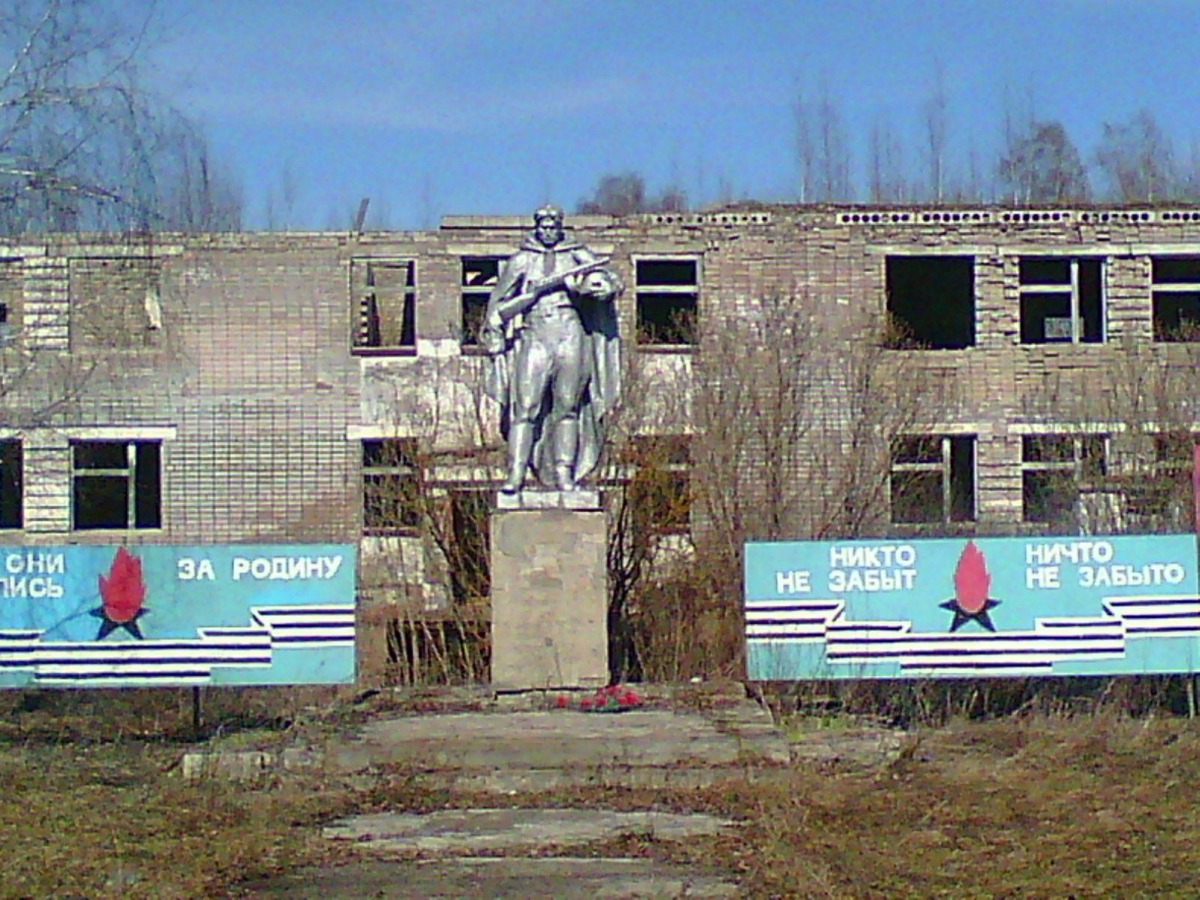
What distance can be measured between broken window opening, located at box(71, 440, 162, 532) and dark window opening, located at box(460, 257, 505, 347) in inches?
195

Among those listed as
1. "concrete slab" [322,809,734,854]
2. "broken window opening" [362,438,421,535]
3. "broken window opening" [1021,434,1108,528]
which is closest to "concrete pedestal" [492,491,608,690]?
"concrete slab" [322,809,734,854]

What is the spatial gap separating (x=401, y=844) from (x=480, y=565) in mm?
10259

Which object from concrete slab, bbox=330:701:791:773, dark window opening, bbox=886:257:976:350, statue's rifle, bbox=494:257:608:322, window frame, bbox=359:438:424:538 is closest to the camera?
concrete slab, bbox=330:701:791:773

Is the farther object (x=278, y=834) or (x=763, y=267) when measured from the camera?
(x=763, y=267)

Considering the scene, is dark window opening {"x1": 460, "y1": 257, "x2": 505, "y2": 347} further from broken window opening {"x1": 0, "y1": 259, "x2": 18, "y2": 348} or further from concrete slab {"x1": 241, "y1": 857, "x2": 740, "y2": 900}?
concrete slab {"x1": 241, "y1": 857, "x2": 740, "y2": 900}

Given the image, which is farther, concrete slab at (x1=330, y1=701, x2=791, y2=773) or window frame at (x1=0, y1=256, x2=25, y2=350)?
window frame at (x1=0, y1=256, x2=25, y2=350)

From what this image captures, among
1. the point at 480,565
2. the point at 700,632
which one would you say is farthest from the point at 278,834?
the point at 480,565

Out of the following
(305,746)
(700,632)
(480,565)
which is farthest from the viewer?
(480,565)

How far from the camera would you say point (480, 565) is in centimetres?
1922

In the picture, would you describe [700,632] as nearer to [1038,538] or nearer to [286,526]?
[1038,538]

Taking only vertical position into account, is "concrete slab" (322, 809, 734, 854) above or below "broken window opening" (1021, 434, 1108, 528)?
below

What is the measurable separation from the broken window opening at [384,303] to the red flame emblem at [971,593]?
14.2m

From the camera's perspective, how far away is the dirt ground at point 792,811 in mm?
8078

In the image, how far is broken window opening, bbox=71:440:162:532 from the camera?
85.6ft
